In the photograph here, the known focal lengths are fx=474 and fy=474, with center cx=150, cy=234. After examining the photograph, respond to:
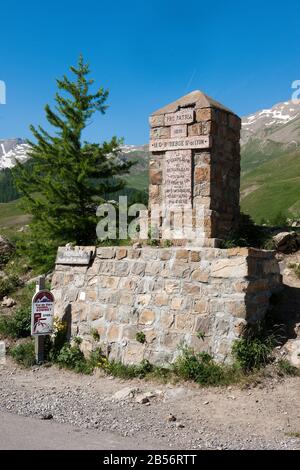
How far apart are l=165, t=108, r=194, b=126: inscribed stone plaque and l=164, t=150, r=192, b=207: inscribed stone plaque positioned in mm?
619

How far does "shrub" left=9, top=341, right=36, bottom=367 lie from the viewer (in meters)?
9.39

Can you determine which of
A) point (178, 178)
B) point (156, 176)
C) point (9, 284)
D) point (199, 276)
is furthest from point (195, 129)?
point (9, 284)

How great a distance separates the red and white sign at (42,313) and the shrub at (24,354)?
1.95 feet

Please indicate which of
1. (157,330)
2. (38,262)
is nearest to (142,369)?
(157,330)

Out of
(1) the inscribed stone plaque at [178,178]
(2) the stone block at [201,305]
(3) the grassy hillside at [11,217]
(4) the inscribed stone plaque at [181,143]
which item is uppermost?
(3) the grassy hillside at [11,217]

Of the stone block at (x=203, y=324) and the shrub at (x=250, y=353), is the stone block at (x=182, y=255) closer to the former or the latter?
the stone block at (x=203, y=324)

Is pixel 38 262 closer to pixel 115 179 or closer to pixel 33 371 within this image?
pixel 115 179

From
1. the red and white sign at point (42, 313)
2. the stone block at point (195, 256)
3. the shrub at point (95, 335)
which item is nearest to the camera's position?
the stone block at point (195, 256)

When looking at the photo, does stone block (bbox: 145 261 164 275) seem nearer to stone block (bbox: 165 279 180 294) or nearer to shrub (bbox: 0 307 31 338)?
stone block (bbox: 165 279 180 294)

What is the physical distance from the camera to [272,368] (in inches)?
295

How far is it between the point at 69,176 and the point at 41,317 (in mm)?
5947

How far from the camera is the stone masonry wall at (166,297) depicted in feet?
25.8

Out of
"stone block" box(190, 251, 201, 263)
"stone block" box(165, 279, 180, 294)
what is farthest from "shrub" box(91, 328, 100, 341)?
"stone block" box(190, 251, 201, 263)

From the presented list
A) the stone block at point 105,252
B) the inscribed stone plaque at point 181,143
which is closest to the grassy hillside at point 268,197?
the inscribed stone plaque at point 181,143
